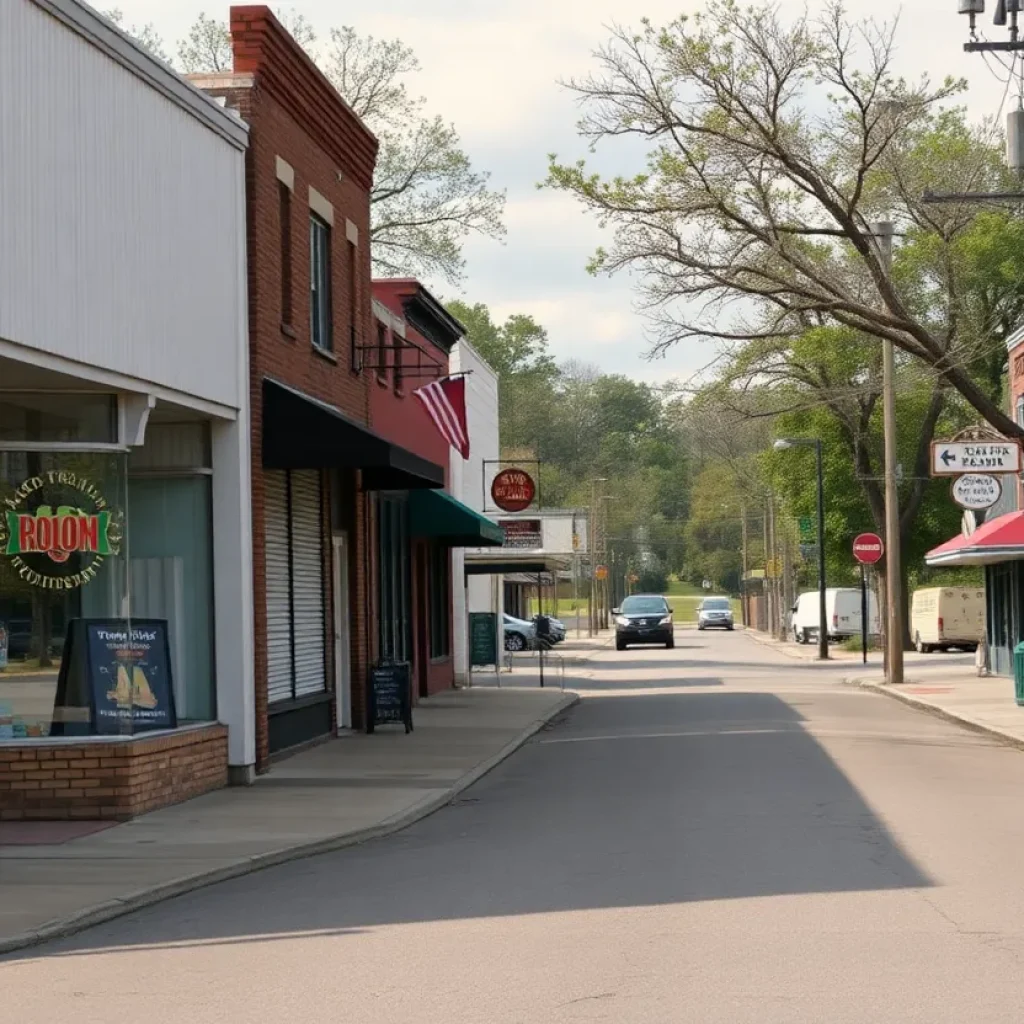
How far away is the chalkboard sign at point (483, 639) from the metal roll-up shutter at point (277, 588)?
18.8 meters

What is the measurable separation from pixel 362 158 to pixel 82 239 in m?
10.9

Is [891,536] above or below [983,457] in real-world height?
below

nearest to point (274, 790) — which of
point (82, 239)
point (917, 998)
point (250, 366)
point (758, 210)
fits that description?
point (250, 366)

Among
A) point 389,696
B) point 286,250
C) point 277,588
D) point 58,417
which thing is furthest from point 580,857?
point 389,696

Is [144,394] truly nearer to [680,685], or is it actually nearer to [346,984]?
[346,984]

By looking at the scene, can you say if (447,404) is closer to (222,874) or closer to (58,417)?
(58,417)

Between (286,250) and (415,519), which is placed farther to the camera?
(415,519)

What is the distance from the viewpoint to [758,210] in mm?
27609

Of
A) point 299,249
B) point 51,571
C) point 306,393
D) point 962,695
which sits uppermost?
point 299,249

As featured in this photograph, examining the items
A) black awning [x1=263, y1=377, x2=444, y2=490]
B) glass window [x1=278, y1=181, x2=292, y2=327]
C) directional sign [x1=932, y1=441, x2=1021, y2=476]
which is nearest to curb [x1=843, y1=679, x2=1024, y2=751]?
directional sign [x1=932, y1=441, x2=1021, y2=476]

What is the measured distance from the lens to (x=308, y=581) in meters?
22.6

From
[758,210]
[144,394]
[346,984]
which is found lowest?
[346,984]

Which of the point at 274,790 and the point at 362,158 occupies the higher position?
the point at 362,158

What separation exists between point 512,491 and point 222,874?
2976 cm
